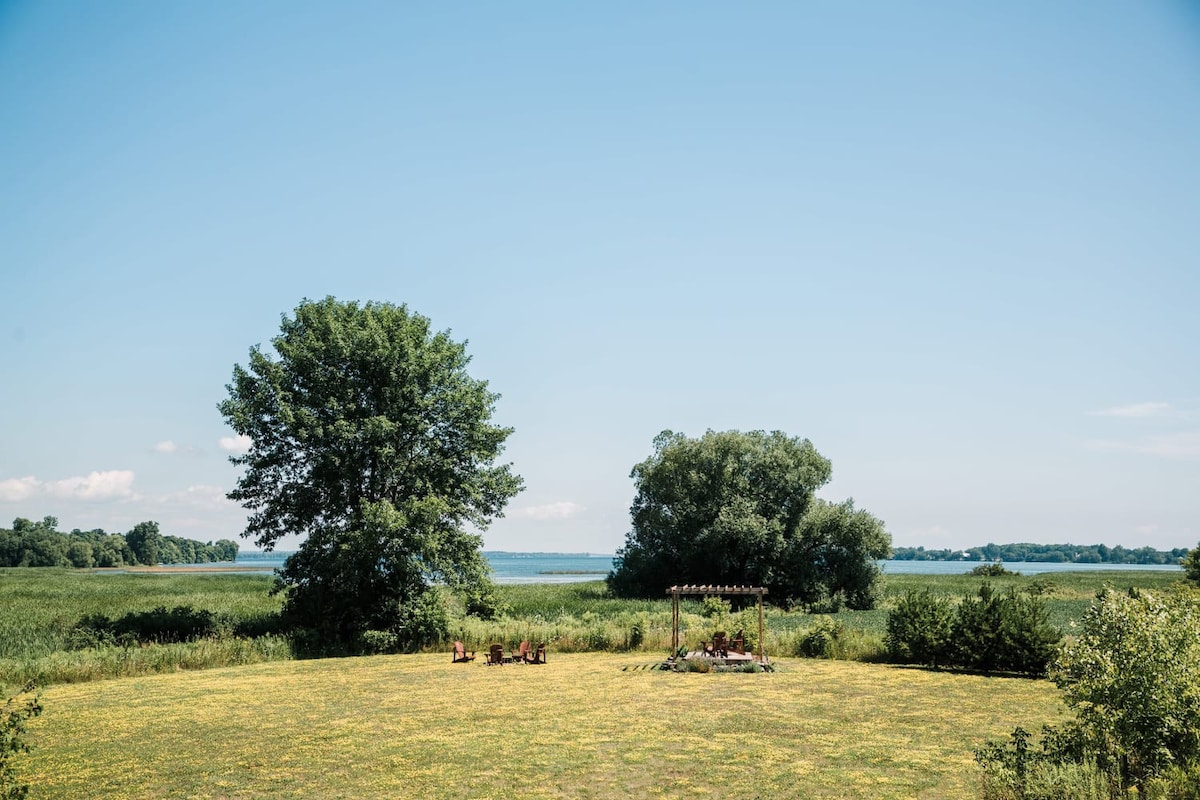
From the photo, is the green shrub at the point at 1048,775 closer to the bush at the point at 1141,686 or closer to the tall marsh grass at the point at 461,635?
the bush at the point at 1141,686

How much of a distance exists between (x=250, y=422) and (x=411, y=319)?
28.3 ft

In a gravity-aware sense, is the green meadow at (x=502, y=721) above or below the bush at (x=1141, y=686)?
below

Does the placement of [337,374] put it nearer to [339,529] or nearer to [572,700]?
[339,529]

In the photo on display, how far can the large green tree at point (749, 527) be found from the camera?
58.8 metres

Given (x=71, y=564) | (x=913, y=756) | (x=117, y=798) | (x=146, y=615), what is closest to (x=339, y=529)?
(x=146, y=615)

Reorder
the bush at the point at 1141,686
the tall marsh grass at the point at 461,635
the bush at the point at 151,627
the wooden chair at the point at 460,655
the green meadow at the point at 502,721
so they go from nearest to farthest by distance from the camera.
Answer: the bush at the point at 1141,686 < the green meadow at the point at 502,721 < the tall marsh grass at the point at 461,635 < the wooden chair at the point at 460,655 < the bush at the point at 151,627

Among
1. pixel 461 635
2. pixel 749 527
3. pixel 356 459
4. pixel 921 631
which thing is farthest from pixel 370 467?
pixel 749 527

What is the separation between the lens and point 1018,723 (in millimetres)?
18969

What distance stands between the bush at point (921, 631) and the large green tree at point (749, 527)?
27.1m

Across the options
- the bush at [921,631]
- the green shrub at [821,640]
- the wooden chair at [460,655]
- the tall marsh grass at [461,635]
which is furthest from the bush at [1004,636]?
the wooden chair at [460,655]

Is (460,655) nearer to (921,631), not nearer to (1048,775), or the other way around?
(921,631)

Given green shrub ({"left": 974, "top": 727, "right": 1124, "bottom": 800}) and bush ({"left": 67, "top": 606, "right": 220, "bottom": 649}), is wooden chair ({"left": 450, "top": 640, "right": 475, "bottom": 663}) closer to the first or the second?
bush ({"left": 67, "top": 606, "right": 220, "bottom": 649})

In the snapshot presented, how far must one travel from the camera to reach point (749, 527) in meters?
57.7

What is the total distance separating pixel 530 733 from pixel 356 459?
70.9ft
